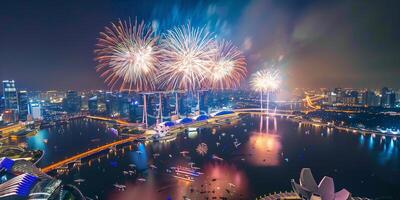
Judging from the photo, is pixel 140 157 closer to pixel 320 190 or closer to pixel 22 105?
pixel 320 190

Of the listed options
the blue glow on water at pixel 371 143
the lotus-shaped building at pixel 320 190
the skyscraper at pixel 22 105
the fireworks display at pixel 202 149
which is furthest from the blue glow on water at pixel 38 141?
the blue glow on water at pixel 371 143

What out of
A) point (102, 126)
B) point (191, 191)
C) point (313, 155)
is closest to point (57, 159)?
point (191, 191)

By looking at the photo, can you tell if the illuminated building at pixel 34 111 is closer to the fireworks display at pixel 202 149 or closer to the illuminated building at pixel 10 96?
the illuminated building at pixel 10 96

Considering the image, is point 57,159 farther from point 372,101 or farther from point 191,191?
point 372,101

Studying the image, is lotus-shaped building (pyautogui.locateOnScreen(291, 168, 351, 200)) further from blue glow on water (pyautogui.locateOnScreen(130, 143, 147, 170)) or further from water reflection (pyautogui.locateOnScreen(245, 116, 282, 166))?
blue glow on water (pyautogui.locateOnScreen(130, 143, 147, 170))

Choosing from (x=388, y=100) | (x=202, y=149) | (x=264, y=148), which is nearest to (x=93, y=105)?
(x=202, y=149)

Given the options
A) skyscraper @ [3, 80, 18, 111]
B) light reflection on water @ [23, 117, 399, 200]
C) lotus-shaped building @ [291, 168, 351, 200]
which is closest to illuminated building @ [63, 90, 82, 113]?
skyscraper @ [3, 80, 18, 111]
